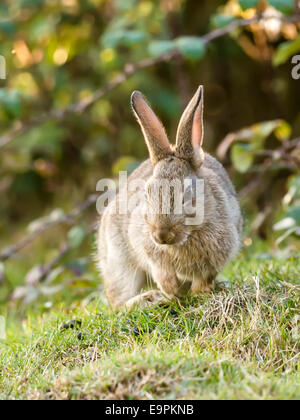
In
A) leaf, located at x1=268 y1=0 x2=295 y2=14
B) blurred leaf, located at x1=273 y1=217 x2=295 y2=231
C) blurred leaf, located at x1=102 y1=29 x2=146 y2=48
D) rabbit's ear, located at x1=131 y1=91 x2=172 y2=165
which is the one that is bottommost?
blurred leaf, located at x1=273 y1=217 x2=295 y2=231

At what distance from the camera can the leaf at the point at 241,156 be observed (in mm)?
5828

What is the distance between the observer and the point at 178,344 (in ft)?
11.5

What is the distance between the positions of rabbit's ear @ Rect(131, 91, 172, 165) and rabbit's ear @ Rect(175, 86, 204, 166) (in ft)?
0.35

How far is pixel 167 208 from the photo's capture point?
3.71 meters

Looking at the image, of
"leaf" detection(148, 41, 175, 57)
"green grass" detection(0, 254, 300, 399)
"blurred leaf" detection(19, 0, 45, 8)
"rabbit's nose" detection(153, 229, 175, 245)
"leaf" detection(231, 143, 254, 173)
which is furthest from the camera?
"blurred leaf" detection(19, 0, 45, 8)

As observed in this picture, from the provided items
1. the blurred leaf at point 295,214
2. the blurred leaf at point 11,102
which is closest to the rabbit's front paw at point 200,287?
the blurred leaf at point 295,214

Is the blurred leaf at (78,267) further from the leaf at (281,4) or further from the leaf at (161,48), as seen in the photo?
the leaf at (281,4)

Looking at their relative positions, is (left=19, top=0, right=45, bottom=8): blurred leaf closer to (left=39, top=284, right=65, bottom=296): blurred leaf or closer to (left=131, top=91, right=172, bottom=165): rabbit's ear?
(left=39, top=284, right=65, bottom=296): blurred leaf

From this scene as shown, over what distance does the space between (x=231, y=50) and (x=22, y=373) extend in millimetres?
5902

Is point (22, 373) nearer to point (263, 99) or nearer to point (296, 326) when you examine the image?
point (296, 326)

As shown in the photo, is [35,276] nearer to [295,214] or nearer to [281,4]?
[295,214]

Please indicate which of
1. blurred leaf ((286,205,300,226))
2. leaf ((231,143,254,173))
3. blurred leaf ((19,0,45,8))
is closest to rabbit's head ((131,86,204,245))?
blurred leaf ((286,205,300,226))

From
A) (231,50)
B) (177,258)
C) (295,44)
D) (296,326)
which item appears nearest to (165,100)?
(231,50)

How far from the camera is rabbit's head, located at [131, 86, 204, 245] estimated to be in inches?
146
